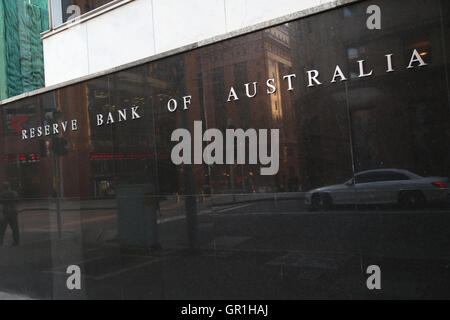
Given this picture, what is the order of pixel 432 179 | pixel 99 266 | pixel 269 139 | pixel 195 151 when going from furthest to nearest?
pixel 99 266, pixel 195 151, pixel 269 139, pixel 432 179

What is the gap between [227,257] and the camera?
5.69 meters

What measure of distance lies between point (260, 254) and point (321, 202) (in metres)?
1.15

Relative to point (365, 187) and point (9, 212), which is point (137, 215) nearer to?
point (9, 212)

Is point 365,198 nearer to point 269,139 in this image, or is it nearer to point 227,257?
point 269,139

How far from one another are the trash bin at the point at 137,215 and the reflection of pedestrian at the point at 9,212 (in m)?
2.97

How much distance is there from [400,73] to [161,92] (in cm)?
355

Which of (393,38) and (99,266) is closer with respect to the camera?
(393,38)

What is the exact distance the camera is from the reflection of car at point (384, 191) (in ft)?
15.0

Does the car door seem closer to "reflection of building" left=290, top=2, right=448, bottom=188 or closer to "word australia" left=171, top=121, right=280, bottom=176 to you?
"reflection of building" left=290, top=2, right=448, bottom=188

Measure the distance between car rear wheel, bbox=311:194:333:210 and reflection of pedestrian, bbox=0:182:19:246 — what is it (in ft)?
20.9

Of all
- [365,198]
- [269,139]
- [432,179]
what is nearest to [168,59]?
[269,139]

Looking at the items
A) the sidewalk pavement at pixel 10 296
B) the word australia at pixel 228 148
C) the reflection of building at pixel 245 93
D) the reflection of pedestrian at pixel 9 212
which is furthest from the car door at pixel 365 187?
the reflection of pedestrian at pixel 9 212

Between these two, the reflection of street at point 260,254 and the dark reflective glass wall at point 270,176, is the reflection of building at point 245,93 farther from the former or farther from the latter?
the reflection of street at point 260,254

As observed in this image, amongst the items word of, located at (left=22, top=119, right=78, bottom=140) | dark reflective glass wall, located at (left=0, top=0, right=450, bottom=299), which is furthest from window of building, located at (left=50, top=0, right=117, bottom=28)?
word of, located at (left=22, top=119, right=78, bottom=140)
